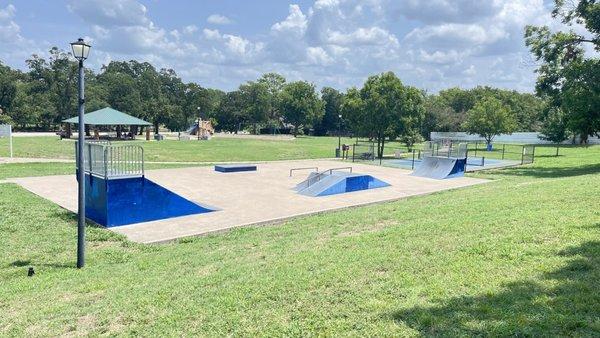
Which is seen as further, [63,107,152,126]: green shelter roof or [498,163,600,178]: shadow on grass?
[63,107,152,126]: green shelter roof

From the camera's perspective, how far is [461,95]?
280 feet

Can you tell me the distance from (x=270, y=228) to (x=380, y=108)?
84.0 ft

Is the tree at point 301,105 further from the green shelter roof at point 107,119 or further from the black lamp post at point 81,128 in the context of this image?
the black lamp post at point 81,128

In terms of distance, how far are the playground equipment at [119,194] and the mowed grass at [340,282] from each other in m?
2.41

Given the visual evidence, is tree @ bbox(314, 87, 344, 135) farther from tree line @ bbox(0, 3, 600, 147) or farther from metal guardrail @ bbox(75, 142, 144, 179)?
metal guardrail @ bbox(75, 142, 144, 179)

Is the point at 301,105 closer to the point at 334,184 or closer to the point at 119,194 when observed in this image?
the point at 334,184

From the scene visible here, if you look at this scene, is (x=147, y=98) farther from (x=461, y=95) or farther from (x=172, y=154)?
(x=461, y=95)

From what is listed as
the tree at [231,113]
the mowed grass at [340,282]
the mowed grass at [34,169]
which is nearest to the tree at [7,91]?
the tree at [231,113]

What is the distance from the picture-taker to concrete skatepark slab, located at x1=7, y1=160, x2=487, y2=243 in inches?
479

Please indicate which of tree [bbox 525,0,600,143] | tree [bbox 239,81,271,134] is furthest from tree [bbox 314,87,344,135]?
tree [bbox 525,0,600,143]

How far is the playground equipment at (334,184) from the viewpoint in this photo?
17.7m

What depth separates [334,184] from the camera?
707 inches

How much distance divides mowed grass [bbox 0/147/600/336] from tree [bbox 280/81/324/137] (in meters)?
81.2

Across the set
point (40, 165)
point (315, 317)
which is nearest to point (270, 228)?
point (315, 317)
